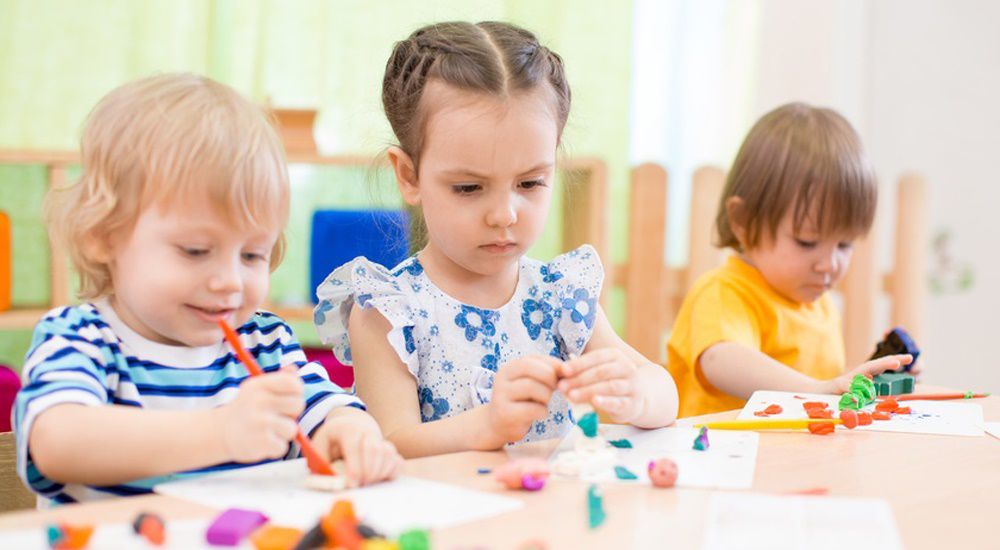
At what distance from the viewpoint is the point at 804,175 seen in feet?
5.33

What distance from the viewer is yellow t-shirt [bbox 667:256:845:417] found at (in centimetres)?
158

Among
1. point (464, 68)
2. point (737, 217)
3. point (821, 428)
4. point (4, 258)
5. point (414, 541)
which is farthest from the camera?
point (4, 258)

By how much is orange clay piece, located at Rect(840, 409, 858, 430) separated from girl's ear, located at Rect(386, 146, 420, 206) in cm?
52

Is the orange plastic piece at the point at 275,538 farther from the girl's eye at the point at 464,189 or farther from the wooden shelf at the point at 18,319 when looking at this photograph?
the wooden shelf at the point at 18,319

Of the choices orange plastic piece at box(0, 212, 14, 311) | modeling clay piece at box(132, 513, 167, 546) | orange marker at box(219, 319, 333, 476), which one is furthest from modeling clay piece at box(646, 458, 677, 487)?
orange plastic piece at box(0, 212, 14, 311)

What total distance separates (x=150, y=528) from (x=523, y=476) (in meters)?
0.27

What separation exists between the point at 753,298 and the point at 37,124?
167 cm

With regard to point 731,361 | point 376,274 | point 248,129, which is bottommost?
point 731,361

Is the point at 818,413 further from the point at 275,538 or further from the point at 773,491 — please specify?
the point at 275,538

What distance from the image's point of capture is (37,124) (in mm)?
2424

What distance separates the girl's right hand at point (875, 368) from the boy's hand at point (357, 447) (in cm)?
63

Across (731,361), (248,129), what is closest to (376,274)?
(248,129)

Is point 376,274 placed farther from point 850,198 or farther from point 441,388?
point 850,198

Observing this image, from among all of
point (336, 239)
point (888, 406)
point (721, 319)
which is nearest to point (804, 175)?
point (721, 319)
